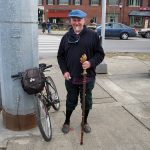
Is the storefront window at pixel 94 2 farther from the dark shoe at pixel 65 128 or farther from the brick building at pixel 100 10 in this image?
the dark shoe at pixel 65 128

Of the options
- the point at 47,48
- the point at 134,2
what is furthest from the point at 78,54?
the point at 134,2

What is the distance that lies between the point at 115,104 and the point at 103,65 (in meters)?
3.02

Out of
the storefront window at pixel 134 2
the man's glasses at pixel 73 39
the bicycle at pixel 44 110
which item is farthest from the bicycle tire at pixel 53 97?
the storefront window at pixel 134 2

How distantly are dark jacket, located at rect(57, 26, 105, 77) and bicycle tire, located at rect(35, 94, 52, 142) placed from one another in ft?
2.05

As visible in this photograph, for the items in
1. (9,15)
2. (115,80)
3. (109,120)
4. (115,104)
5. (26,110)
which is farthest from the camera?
(115,80)

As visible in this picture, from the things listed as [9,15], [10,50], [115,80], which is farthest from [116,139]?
[115,80]

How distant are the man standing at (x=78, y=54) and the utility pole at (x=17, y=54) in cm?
52

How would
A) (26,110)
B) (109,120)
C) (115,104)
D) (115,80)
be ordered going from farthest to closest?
(115,80)
(115,104)
(109,120)
(26,110)

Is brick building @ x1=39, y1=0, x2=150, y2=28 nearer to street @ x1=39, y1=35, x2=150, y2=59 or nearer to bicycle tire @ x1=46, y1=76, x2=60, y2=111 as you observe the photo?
street @ x1=39, y1=35, x2=150, y2=59

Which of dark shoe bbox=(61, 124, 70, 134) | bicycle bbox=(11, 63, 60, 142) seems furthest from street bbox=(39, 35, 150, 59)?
dark shoe bbox=(61, 124, 70, 134)

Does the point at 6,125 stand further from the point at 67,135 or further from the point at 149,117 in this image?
the point at 149,117

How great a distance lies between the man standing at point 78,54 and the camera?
4812 mm

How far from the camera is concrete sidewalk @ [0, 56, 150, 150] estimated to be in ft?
15.9

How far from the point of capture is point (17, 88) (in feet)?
16.6
